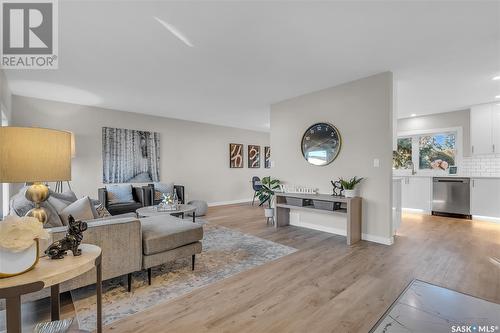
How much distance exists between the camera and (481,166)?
520 cm

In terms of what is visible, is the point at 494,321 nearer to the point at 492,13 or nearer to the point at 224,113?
the point at 492,13

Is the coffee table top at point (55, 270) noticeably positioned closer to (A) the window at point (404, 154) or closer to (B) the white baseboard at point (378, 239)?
(B) the white baseboard at point (378, 239)

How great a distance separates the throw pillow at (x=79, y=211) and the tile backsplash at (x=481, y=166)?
23.5ft

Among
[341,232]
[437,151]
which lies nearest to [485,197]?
[437,151]

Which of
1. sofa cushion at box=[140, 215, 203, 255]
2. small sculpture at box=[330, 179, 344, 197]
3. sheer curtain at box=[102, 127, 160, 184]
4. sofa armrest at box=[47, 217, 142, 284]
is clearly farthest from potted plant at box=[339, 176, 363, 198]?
sheer curtain at box=[102, 127, 160, 184]

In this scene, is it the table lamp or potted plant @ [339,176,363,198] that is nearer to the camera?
the table lamp

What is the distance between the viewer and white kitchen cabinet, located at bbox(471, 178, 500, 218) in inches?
186

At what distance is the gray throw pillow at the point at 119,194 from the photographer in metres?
4.65

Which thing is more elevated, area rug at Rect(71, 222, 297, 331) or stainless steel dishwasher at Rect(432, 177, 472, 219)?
stainless steel dishwasher at Rect(432, 177, 472, 219)

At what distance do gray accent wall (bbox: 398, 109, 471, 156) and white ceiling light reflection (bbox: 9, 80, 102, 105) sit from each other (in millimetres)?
7292

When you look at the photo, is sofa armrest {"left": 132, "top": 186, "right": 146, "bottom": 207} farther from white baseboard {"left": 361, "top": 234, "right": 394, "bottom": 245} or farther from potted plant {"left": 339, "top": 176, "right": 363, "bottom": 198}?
white baseboard {"left": 361, "top": 234, "right": 394, "bottom": 245}

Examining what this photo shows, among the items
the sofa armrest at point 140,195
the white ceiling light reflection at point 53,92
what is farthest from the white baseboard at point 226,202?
the white ceiling light reflection at point 53,92

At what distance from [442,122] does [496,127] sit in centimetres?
100

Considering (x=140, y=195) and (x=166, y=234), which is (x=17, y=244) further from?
(x=140, y=195)
